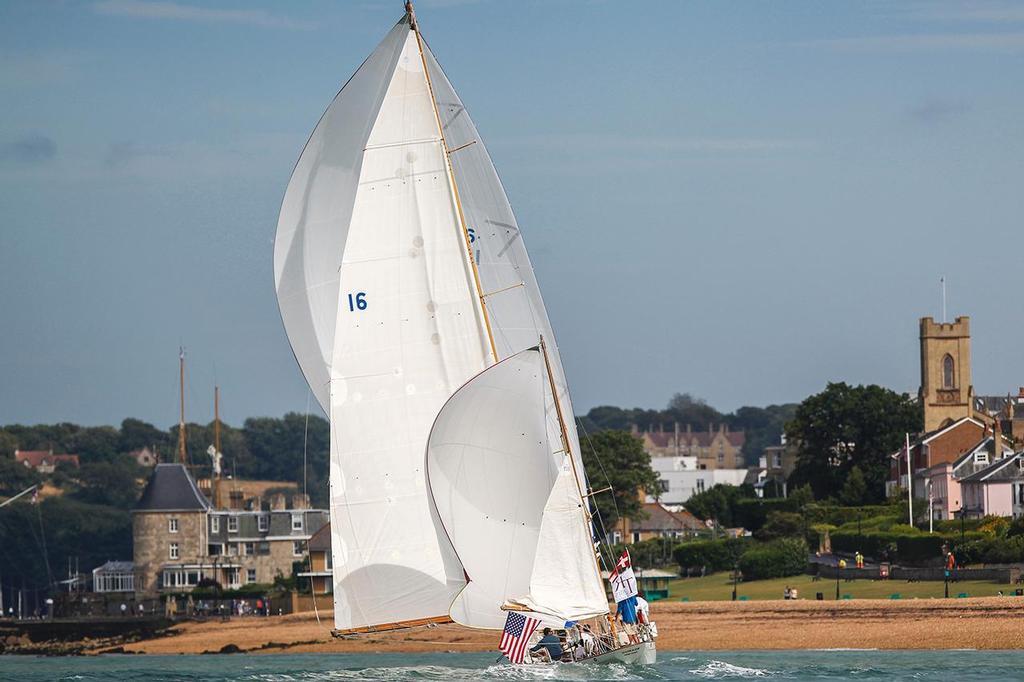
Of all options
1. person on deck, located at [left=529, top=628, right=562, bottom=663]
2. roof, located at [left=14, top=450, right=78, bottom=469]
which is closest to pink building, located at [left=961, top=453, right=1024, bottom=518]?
person on deck, located at [left=529, top=628, right=562, bottom=663]

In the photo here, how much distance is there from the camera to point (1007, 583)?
199 feet

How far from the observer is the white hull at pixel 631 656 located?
123ft

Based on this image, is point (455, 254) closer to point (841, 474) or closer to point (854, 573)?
point (854, 573)

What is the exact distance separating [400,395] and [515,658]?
584cm

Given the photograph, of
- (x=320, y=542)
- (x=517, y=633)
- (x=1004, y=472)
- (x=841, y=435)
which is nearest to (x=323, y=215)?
(x=517, y=633)

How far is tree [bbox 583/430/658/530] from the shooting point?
96750mm

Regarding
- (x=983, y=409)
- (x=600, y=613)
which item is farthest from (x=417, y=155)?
(x=983, y=409)

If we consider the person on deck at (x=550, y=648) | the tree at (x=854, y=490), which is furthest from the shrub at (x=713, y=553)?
the person on deck at (x=550, y=648)

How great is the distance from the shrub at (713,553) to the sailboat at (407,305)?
43.1 m

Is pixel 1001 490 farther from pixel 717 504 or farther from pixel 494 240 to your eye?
pixel 494 240

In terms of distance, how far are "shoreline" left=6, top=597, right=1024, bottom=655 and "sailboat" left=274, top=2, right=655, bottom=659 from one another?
674 centimetres

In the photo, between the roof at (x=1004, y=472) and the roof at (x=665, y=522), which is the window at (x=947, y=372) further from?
the roof at (x=1004, y=472)

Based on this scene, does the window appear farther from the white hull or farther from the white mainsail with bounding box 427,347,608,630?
the white mainsail with bounding box 427,347,608,630

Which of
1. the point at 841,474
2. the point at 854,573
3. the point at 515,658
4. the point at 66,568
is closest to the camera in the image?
the point at 515,658
